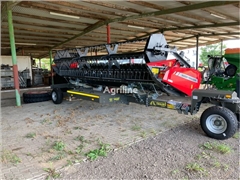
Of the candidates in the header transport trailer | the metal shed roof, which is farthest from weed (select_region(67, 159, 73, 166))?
the metal shed roof

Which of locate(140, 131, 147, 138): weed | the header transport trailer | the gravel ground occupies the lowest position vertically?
the gravel ground

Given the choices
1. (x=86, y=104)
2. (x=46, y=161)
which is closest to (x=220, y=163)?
(x=46, y=161)

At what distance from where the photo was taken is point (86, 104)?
686 centimetres

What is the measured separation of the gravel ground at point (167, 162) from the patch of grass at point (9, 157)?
84cm

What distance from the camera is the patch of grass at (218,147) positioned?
304 cm

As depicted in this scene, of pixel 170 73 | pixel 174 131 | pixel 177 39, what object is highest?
pixel 177 39

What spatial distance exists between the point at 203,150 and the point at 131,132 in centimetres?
144

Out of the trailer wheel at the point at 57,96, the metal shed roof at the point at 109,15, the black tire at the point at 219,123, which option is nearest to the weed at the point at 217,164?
the black tire at the point at 219,123

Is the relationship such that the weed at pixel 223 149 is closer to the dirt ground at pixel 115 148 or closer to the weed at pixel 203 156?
the dirt ground at pixel 115 148

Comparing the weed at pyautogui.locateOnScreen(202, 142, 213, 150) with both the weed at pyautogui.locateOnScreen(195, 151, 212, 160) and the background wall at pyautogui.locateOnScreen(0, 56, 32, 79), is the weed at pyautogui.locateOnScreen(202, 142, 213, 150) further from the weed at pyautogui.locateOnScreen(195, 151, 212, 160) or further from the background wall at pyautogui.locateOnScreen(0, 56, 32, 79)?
the background wall at pyautogui.locateOnScreen(0, 56, 32, 79)

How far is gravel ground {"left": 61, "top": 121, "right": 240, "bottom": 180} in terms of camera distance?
248 centimetres

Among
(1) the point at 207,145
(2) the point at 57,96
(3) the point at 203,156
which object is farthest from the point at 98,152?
(2) the point at 57,96

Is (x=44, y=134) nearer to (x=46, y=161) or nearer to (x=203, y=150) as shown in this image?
(x=46, y=161)

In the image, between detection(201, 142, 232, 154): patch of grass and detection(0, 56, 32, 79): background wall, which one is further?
detection(0, 56, 32, 79): background wall
